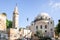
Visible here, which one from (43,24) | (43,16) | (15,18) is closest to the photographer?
(15,18)

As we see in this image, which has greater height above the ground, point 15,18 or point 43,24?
point 15,18

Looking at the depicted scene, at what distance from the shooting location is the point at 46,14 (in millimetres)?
58438

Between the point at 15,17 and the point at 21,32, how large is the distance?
6710 mm

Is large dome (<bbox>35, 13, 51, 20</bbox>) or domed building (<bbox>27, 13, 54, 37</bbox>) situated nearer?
domed building (<bbox>27, 13, 54, 37</bbox>)

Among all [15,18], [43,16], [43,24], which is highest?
[43,16]

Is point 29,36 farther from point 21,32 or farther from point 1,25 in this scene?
point 1,25

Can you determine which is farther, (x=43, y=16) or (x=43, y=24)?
(x=43, y=16)

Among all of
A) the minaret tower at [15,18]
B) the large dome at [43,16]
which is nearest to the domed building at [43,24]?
the large dome at [43,16]

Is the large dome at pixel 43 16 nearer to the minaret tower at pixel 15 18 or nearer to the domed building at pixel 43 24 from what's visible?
the domed building at pixel 43 24

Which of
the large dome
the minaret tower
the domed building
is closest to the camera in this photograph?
the minaret tower

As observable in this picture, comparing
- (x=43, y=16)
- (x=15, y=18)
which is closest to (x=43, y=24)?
(x=43, y=16)

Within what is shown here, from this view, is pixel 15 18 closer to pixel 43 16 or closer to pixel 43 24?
pixel 43 24

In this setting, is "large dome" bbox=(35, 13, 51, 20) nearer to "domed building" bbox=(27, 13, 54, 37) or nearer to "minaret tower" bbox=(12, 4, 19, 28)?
"domed building" bbox=(27, 13, 54, 37)

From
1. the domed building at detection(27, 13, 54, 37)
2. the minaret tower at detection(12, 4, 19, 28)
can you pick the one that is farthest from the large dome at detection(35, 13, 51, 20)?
the minaret tower at detection(12, 4, 19, 28)
